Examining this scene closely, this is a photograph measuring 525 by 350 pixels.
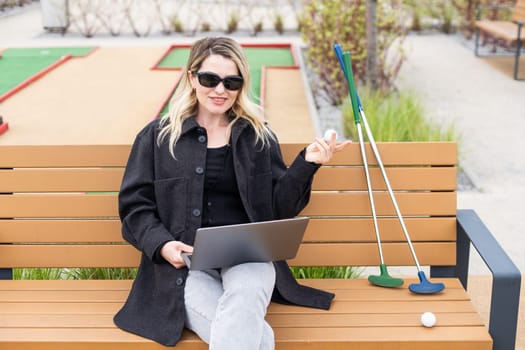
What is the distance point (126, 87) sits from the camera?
10.2 meters

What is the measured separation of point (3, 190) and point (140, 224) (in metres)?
0.75

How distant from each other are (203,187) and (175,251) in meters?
0.30

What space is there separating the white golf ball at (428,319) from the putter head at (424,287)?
26cm

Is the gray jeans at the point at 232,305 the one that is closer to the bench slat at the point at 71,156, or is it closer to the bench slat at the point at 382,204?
the bench slat at the point at 382,204

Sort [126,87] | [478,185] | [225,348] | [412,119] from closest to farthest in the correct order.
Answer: [225,348]
[478,185]
[412,119]
[126,87]

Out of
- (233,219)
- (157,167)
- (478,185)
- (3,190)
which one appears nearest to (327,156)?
(233,219)

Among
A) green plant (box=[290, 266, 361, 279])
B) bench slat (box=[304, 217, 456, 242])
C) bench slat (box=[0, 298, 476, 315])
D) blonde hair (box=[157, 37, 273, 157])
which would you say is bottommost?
green plant (box=[290, 266, 361, 279])

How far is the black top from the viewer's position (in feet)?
10.9

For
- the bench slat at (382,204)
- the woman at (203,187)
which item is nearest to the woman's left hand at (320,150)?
the woman at (203,187)

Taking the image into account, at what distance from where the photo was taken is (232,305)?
294cm

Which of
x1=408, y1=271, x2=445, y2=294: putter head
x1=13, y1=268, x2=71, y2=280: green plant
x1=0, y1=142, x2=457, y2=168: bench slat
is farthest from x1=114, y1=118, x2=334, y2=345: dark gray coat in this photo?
x1=13, y1=268, x2=71, y2=280: green plant

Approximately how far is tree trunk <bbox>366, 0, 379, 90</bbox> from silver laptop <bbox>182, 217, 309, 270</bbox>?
19.8 ft

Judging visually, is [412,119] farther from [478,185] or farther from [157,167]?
[157,167]

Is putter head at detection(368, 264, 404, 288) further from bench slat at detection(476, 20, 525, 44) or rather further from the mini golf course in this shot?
bench slat at detection(476, 20, 525, 44)
